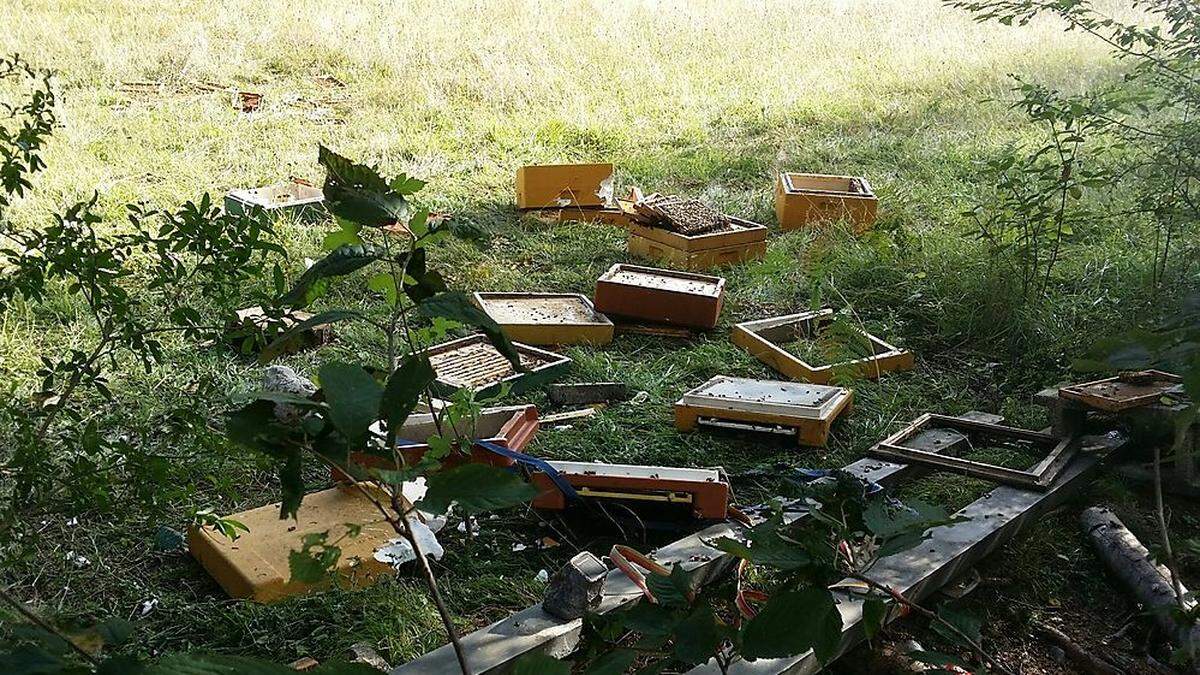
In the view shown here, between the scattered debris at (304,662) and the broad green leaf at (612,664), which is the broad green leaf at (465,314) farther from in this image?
the scattered debris at (304,662)

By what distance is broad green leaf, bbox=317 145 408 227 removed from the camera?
61.2 inches

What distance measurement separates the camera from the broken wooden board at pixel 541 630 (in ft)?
8.44

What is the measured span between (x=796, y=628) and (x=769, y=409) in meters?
2.68

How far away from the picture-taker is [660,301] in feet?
18.0

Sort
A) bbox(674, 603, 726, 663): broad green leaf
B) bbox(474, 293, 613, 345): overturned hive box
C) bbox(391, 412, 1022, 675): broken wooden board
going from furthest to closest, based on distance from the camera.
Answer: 1. bbox(474, 293, 613, 345): overturned hive box
2. bbox(391, 412, 1022, 675): broken wooden board
3. bbox(674, 603, 726, 663): broad green leaf

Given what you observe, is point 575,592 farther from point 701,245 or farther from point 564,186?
point 564,186

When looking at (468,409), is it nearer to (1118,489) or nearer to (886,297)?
(1118,489)

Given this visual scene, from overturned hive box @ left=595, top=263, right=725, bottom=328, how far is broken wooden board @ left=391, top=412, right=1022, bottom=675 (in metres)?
2.28

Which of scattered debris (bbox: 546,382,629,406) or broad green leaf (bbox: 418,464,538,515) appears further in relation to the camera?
scattered debris (bbox: 546,382,629,406)

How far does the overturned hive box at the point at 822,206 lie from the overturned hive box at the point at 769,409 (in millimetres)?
2821

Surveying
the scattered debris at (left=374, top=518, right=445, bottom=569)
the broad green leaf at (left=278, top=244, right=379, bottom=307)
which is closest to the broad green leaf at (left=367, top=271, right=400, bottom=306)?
the broad green leaf at (left=278, top=244, right=379, bottom=307)

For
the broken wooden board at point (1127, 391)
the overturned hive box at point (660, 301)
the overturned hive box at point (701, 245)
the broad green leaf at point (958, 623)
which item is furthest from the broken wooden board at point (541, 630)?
the overturned hive box at point (701, 245)

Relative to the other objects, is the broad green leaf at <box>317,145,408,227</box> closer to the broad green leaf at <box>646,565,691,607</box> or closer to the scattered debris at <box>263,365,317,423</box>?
the broad green leaf at <box>646,565,691,607</box>

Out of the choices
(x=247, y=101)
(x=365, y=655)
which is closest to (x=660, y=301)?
(x=365, y=655)
